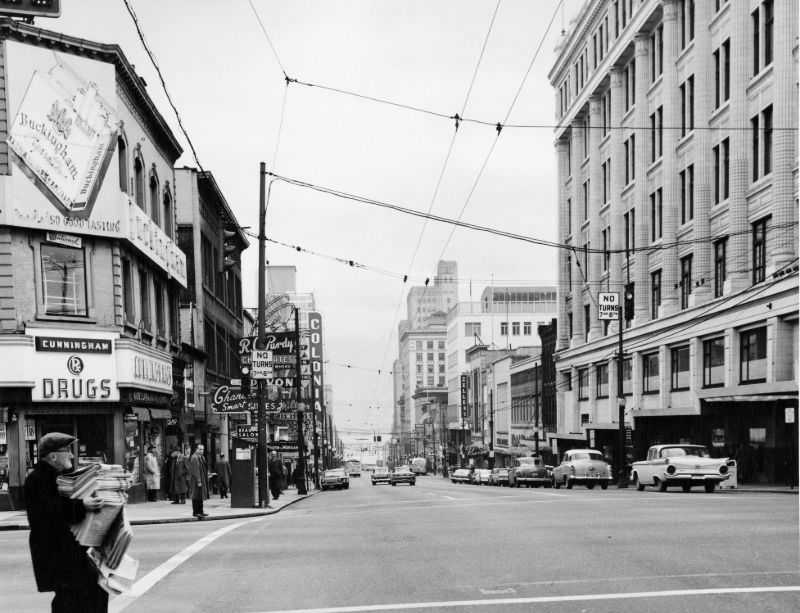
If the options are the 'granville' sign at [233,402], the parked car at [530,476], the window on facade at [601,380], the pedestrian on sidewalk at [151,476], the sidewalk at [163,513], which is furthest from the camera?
the window on facade at [601,380]

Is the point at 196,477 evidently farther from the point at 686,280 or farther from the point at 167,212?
the point at 686,280

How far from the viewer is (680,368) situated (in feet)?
149

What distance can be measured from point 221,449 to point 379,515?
30.6 m

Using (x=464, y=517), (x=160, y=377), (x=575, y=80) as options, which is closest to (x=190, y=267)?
(x=160, y=377)

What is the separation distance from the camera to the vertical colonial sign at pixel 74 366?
25781 mm

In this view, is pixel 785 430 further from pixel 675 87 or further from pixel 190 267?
pixel 190 267

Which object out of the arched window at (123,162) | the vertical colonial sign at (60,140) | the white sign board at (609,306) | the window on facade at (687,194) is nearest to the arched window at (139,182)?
the arched window at (123,162)

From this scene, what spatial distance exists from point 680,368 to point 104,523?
41887 millimetres

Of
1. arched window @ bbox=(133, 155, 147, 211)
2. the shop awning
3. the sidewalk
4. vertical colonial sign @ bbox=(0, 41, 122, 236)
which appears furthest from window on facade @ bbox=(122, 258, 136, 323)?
the sidewalk

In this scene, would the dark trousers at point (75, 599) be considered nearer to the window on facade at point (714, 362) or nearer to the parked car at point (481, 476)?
the window on facade at point (714, 362)

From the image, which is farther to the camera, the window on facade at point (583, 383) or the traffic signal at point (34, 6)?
the window on facade at point (583, 383)

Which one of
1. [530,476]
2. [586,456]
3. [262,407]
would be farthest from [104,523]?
[530,476]

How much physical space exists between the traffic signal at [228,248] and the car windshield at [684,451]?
85.5ft

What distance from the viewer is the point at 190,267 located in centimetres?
4159
